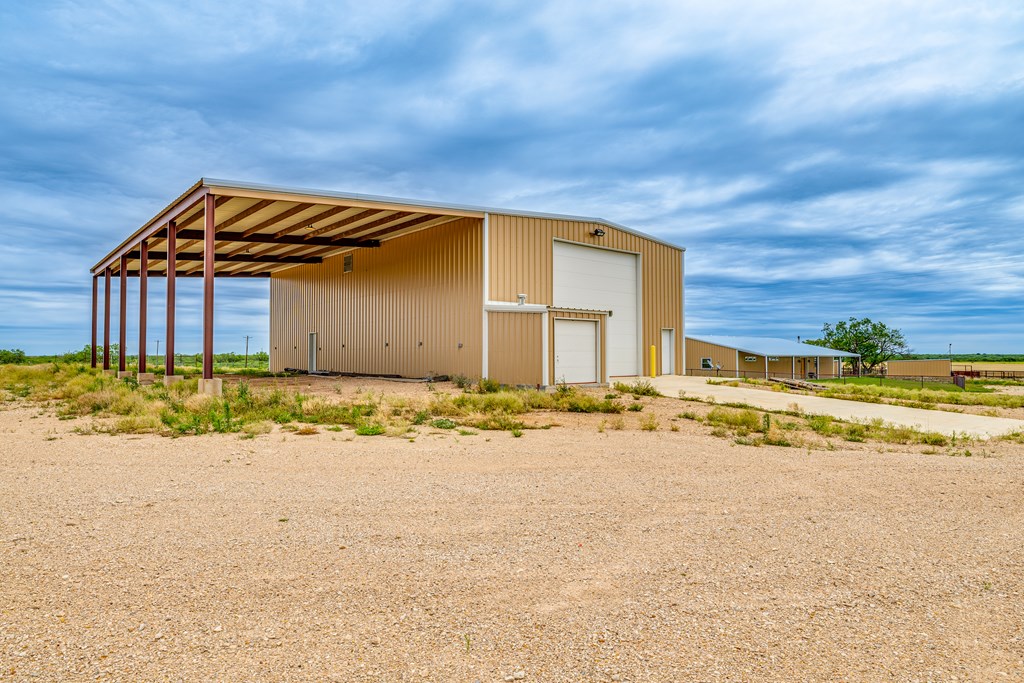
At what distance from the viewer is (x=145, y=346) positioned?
23.0 metres

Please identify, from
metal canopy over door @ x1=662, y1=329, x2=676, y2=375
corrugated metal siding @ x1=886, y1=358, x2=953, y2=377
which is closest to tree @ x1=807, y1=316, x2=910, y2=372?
corrugated metal siding @ x1=886, y1=358, x2=953, y2=377

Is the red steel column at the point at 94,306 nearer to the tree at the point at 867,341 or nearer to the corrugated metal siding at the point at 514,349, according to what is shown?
the corrugated metal siding at the point at 514,349

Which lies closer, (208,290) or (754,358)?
(208,290)

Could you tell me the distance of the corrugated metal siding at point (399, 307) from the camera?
2048 cm

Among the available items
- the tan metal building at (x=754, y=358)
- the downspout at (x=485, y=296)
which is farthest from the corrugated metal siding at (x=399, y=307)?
the tan metal building at (x=754, y=358)

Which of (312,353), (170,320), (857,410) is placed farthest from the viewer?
(312,353)

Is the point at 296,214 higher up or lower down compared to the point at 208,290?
higher up

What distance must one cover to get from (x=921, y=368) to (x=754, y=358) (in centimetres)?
2039

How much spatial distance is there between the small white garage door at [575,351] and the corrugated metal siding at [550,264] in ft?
4.39

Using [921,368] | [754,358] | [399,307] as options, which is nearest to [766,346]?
[754,358]

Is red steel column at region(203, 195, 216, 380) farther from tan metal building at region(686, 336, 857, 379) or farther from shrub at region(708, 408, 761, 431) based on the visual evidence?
tan metal building at region(686, 336, 857, 379)

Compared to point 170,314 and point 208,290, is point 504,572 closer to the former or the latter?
point 208,290

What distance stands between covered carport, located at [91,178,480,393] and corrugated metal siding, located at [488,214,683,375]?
1.77m

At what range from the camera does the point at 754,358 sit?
41344 mm
